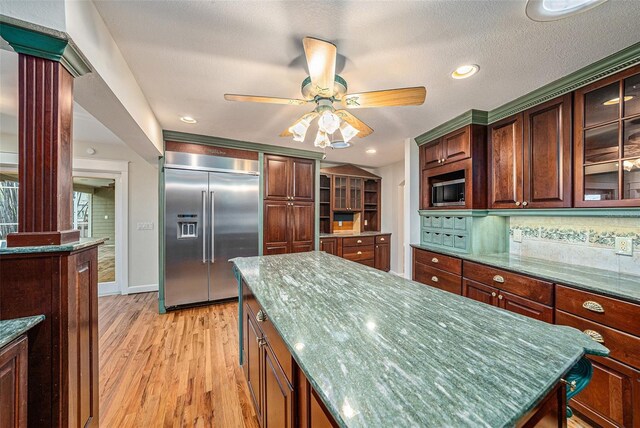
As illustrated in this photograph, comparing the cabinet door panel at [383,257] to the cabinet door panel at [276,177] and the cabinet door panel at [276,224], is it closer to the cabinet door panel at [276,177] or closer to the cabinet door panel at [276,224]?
the cabinet door panel at [276,224]

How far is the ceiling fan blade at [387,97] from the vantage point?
1493 millimetres

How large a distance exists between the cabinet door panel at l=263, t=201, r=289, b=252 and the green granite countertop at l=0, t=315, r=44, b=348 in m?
2.71

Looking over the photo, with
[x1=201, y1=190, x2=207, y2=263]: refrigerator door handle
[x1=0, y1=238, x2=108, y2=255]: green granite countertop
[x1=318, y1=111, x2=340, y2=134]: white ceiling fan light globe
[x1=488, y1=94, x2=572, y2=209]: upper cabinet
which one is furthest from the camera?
[x1=201, y1=190, x2=207, y2=263]: refrigerator door handle

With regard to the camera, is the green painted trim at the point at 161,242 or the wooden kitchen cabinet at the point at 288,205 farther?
the wooden kitchen cabinet at the point at 288,205

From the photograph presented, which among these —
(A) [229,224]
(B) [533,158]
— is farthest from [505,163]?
(A) [229,224]

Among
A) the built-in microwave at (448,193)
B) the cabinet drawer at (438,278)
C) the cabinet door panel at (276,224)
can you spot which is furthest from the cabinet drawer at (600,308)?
the cabinet door panel at (276,224)

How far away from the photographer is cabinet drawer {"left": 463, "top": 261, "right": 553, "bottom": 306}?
5.59 feet

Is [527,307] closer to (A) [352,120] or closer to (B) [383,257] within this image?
(A) [352,120]

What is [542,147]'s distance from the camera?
79.0 inches

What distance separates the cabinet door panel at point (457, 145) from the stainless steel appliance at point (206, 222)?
2481mm

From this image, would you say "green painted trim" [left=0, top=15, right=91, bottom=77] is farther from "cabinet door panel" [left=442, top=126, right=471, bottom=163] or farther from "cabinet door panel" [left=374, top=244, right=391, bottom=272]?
"cabinet door panel" [left=374, top=244, right=391, bottom=272]

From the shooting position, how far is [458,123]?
2539mm

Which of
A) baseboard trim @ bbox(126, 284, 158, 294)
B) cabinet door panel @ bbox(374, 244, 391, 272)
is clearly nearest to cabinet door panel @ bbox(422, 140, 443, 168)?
cabinet door panel @ bbox(374, 244, 391, 272)

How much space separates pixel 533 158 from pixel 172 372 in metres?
3.49
